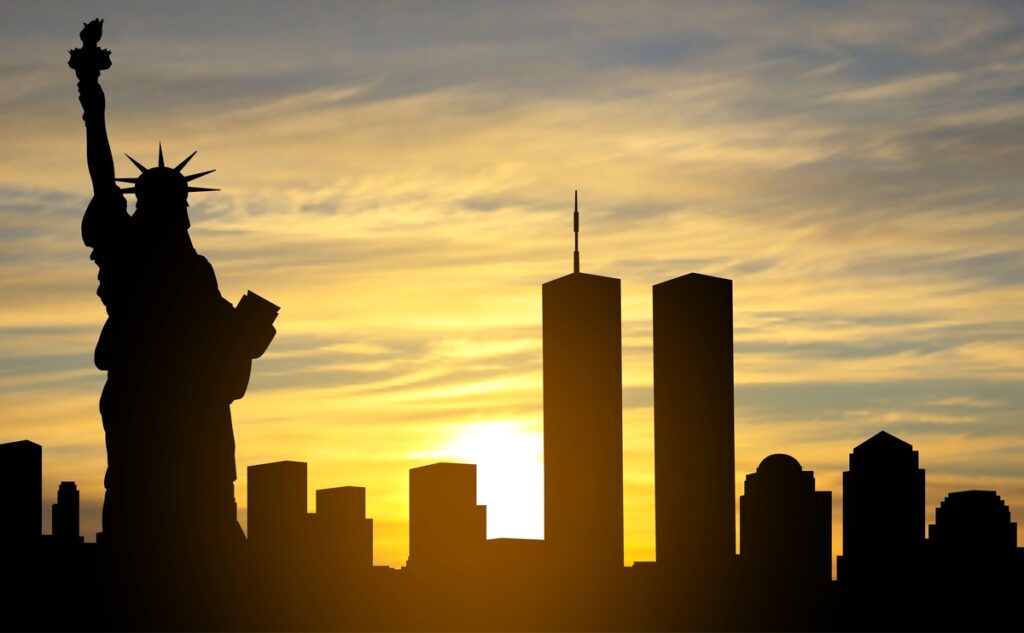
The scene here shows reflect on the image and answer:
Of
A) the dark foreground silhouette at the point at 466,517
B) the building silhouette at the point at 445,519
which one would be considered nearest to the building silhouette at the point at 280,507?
the dark foreground silhouette at the point at 466,517

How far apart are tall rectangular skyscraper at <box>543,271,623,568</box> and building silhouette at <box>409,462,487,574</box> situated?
2102 mm

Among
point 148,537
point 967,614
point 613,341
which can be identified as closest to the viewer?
point 148,537

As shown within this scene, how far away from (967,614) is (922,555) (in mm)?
1497

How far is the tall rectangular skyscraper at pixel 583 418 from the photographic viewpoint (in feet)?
127

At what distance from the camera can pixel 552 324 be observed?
40.2 meters

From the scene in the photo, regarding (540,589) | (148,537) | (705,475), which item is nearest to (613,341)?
(705,475)

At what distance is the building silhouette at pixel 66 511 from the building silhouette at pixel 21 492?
401 centimetres

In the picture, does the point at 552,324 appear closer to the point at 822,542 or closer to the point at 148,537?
the point at 822,542

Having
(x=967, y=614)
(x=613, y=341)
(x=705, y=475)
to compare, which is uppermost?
(x=613, y=341)

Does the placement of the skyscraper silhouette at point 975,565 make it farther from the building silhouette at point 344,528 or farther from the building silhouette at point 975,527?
the building silhouette at point 344,528

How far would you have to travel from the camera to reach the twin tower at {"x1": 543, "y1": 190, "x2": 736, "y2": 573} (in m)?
37.5

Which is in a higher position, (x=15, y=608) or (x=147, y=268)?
(x=147, y=268)

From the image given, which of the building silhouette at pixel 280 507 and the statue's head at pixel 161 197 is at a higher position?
the statue's head at pixel 161 197

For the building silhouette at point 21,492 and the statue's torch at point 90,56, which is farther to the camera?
the building silhouette at point 21,492
